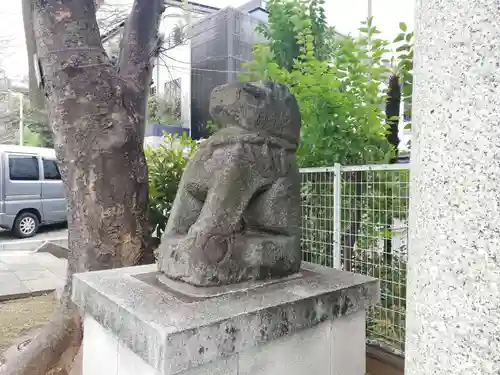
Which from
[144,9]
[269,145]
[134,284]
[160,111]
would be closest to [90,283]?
[134,284]

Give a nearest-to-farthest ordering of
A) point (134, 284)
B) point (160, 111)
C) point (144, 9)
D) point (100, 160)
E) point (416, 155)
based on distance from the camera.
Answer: point (416, 155) < point (134, 284) < point (100, 160) < point (144, 9) < point (160, 111)

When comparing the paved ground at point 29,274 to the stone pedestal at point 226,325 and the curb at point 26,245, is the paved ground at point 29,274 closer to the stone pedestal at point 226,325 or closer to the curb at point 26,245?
the curb at point 26,245

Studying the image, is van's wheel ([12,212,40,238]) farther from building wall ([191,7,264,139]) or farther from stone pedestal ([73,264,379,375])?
stone pedestal ([73,264,379,375])

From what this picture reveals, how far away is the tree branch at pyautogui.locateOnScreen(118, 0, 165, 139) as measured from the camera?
325 centimetres

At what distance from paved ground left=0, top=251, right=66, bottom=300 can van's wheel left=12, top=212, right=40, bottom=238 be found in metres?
2.43

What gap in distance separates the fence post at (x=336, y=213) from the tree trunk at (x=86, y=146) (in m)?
1.41

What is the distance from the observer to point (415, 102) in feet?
2.67

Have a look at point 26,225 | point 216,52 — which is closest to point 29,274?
point 26,225

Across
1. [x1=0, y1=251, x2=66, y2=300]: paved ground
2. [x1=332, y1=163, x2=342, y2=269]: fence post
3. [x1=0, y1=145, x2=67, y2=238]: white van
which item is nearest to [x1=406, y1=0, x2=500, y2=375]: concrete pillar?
[x1=332, y1=163, x2=342, y2=269]: fence post

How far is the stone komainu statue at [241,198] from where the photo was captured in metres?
1.64

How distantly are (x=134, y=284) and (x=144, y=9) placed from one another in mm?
2635

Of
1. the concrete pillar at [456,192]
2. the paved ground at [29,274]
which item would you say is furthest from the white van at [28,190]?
the concrete pillar at [456,192]

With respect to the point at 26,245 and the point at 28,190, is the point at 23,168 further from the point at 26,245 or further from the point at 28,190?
the point at 26,245

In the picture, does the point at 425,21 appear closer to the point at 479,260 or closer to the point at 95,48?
the point at 479,260
